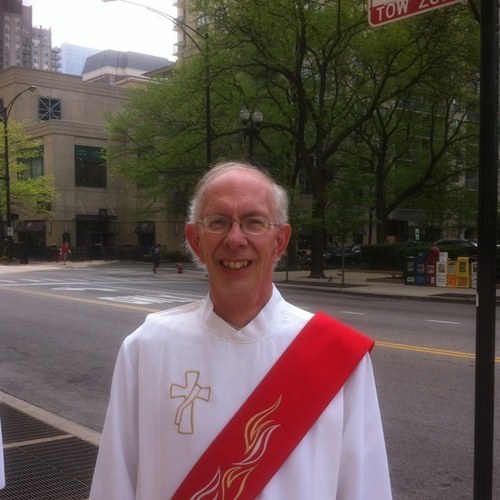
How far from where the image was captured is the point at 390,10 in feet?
11.7

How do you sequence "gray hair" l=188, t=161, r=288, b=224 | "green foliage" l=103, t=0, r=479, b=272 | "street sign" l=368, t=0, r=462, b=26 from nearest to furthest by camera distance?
"gray hair" l=188, t=161, r=288, b=224, "street sign" l=368, t=0, r=462, b=26, "green foliage" l=103, t=0, r=479, b=272

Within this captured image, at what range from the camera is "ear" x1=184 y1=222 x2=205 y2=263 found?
2.05 metres

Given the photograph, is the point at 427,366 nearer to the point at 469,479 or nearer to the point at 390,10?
the point at 469,479

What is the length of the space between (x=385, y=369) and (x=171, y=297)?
11.2 meters

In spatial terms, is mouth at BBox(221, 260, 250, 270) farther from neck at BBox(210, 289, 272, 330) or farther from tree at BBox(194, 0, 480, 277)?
tree at BBox(194, 0, 480, 277)

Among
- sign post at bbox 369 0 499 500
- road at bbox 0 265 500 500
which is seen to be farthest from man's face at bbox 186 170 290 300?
road at bbox 0 265 500 500

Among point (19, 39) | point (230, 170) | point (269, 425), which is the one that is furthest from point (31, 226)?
point (19, 39)

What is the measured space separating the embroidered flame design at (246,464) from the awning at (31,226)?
178ft

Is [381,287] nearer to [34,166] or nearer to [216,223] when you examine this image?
[216,223]

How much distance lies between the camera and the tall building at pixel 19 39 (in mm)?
174337

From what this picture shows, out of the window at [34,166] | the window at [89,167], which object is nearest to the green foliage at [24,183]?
the window at [34,166]

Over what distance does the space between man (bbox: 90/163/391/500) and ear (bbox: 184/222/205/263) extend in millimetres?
29

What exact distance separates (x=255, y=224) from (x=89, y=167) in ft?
180

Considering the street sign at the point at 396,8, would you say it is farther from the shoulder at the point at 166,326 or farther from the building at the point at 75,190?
the building at the point at 75,190
